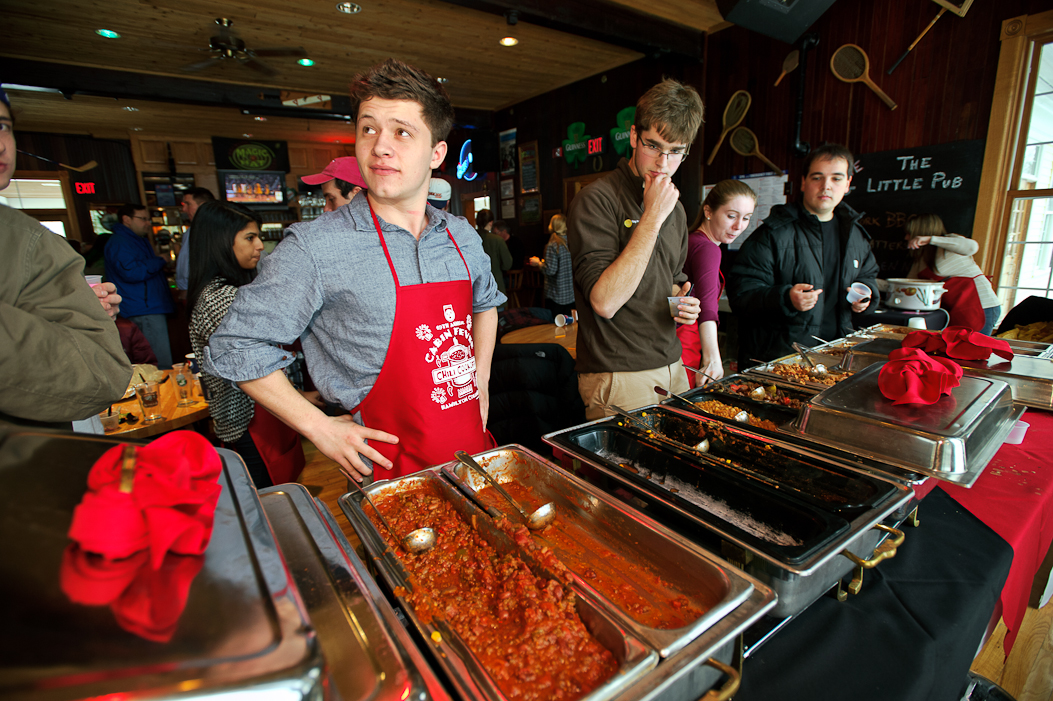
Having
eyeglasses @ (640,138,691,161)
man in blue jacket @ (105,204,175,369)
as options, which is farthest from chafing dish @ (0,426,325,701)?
man in blue jacket @ (105,204,175,369)

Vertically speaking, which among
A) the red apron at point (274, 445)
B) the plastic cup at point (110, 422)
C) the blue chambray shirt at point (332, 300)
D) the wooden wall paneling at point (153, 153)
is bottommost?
the red apron at point (274, 445)

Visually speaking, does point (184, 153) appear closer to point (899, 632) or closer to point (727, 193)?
point (727, 193)

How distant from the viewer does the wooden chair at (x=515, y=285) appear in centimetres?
795

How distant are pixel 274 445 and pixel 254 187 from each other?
872 centimetres

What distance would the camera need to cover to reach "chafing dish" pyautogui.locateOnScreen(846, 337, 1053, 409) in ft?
5.17

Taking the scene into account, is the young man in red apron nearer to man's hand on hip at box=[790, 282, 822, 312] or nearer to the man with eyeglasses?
the man with eyeglasses

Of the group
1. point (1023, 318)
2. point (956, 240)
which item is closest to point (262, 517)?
point (1023, 318)

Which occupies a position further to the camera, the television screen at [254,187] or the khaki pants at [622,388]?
the television screen at [254,187]

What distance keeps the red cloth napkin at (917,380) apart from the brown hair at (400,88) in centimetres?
134

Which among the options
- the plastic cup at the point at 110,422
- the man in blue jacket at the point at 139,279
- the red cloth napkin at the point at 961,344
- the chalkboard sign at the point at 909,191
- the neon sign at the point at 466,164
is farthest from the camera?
the neon sign at the point at 466,164

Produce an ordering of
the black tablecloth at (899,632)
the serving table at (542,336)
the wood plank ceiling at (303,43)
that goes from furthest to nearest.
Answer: the wood plank ceiling at (303,43) → the serving table at (542,336) → the black tablecloth at (899,632)

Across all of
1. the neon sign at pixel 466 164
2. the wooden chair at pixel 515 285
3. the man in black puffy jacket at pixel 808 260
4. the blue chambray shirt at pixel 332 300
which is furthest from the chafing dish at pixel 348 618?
the neon sign at pixel 466 164

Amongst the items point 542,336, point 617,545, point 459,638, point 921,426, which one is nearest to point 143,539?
point 459,638

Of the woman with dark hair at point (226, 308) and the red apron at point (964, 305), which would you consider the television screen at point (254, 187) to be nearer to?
the woman with dark hair at point (226, 308)
